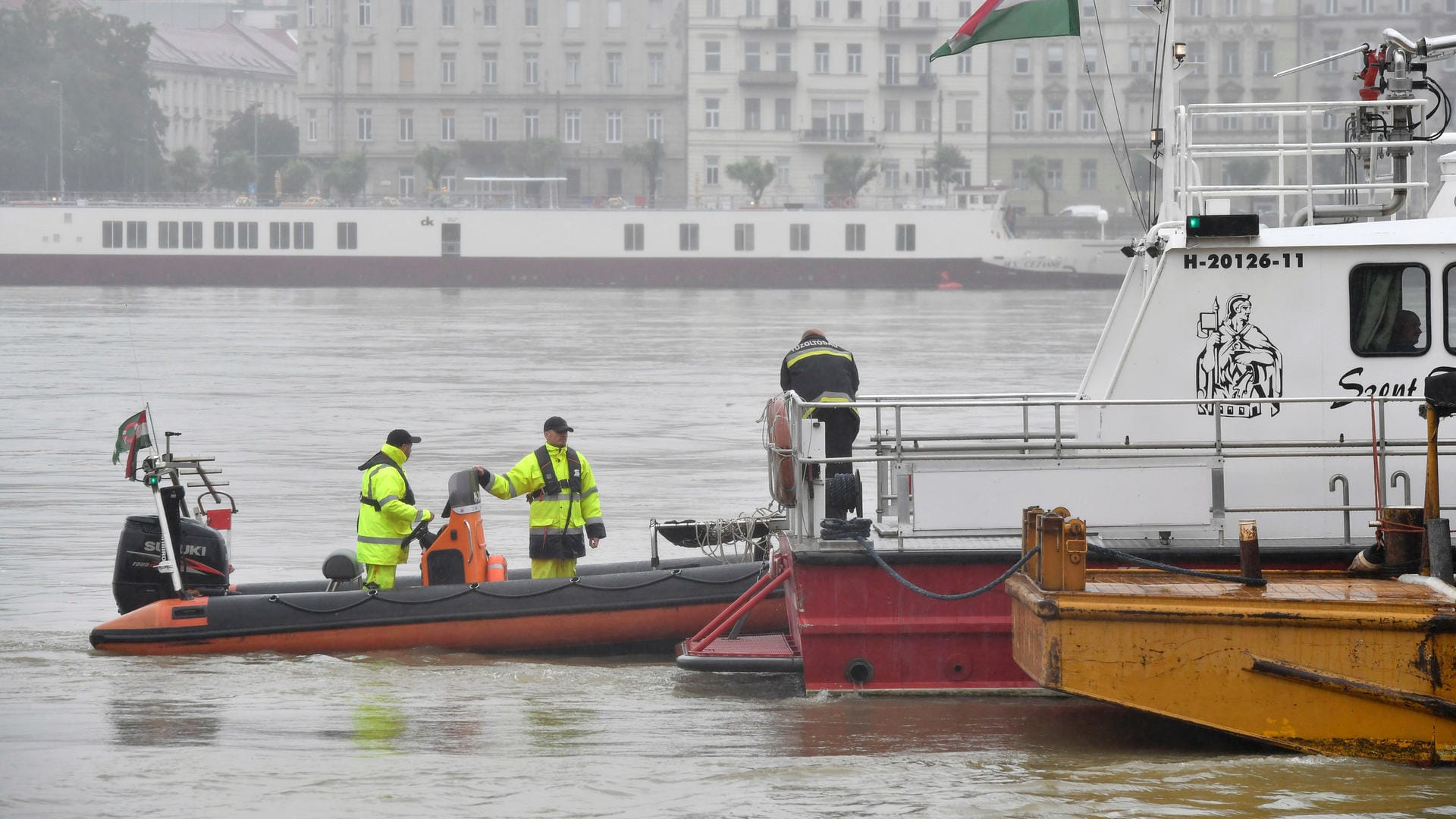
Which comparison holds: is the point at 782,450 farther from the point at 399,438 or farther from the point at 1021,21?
the point at 1021,21

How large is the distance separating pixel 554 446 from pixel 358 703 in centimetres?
223

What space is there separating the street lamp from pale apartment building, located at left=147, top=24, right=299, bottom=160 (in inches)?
1131

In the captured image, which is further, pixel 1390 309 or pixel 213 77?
pixel 213 77

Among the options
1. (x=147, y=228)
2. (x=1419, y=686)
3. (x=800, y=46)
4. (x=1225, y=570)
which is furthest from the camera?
(x=800, y=46)

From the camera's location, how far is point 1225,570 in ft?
30.4

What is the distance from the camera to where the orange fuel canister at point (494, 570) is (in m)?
11.8

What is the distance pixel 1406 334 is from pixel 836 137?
91.2 meters

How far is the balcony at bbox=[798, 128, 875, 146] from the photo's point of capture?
98875 millimetres

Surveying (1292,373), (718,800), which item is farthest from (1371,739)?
(718,800)

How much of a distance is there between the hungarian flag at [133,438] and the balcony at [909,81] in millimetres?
90491

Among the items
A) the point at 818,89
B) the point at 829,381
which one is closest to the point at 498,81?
the point at 818,89

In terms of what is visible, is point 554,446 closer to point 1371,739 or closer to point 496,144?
point 1371,739

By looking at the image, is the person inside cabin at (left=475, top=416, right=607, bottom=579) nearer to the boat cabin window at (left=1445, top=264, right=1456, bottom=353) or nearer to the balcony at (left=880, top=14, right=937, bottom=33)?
the boat cabin window at (left=1445, top=264, right=1456, bottom=353)

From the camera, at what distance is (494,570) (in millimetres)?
11969
